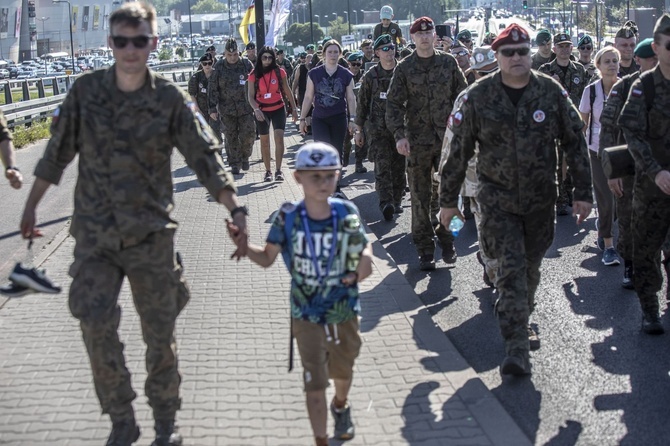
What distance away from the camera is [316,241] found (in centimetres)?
495

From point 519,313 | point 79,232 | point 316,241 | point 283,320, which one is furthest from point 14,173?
point 519,313

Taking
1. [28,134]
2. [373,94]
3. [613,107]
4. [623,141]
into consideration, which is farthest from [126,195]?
[28,134]

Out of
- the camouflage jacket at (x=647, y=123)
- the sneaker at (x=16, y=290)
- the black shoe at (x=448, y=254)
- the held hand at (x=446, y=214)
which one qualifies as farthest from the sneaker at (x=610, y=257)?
the sneaker at (x=16, y=290)

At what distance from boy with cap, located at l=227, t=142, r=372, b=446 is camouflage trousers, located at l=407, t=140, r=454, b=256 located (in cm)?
443

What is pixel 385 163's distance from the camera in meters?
12.1

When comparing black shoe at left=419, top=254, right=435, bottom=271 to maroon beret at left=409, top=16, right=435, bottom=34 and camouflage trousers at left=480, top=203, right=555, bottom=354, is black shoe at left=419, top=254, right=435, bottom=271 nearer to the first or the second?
maroon beret at left=409, top=16, right=435, bottom=34

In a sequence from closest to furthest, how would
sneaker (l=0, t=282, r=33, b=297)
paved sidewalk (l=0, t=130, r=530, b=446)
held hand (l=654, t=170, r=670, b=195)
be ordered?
sneaker (l=0, t=282, r=33, b=297), paved sidewalk (l=0, t=130, r=530, b=446), held hand (l=654, t=170, r=670, b=195)

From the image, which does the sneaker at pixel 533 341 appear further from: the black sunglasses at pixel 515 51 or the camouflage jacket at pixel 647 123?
the black sunglasses at pixel 515 51

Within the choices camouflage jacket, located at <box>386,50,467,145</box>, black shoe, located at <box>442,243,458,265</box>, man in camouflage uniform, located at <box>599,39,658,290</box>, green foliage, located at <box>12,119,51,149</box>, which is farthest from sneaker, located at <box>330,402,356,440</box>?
green foliage, located at <box>12,119,51,149</box>

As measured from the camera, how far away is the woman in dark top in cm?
1327

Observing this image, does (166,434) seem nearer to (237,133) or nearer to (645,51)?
(645,51)

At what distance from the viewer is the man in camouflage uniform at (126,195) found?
4938mm

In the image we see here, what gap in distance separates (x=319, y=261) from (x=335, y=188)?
143 centimetres

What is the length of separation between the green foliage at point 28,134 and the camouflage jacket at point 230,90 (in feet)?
33.3
